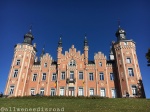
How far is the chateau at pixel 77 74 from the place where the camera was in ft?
139

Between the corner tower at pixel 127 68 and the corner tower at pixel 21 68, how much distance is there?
2321cm

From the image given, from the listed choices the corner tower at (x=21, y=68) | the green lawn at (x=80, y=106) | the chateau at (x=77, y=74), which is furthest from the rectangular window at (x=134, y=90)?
the corner tower at (x=21, y=68)

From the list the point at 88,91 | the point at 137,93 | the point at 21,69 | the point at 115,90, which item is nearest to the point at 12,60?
the point at 21,69

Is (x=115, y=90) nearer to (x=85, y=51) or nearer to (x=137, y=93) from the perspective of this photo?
(x=137, y=93)

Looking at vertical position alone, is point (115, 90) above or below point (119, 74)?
below

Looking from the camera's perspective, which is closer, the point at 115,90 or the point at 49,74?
the point at 115,90

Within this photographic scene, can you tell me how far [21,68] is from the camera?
44.9m

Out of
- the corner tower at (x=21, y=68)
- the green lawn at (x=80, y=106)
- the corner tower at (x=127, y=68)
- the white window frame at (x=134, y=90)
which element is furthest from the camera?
the corner tower at (x=21, y=68)

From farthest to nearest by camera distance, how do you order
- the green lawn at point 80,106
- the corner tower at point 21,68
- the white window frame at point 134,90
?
the corner tower at point 21,68, the white window frame at point 134,90, the green lawn at point 80,106

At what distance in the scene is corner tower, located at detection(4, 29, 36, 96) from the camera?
42.5 meters

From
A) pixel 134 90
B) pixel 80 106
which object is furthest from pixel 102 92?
pixel 80 106

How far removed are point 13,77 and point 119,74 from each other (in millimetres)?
26437

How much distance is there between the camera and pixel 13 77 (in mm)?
43969

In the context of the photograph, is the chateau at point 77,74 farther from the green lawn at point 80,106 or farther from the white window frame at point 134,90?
the green lawn at point 80,106
